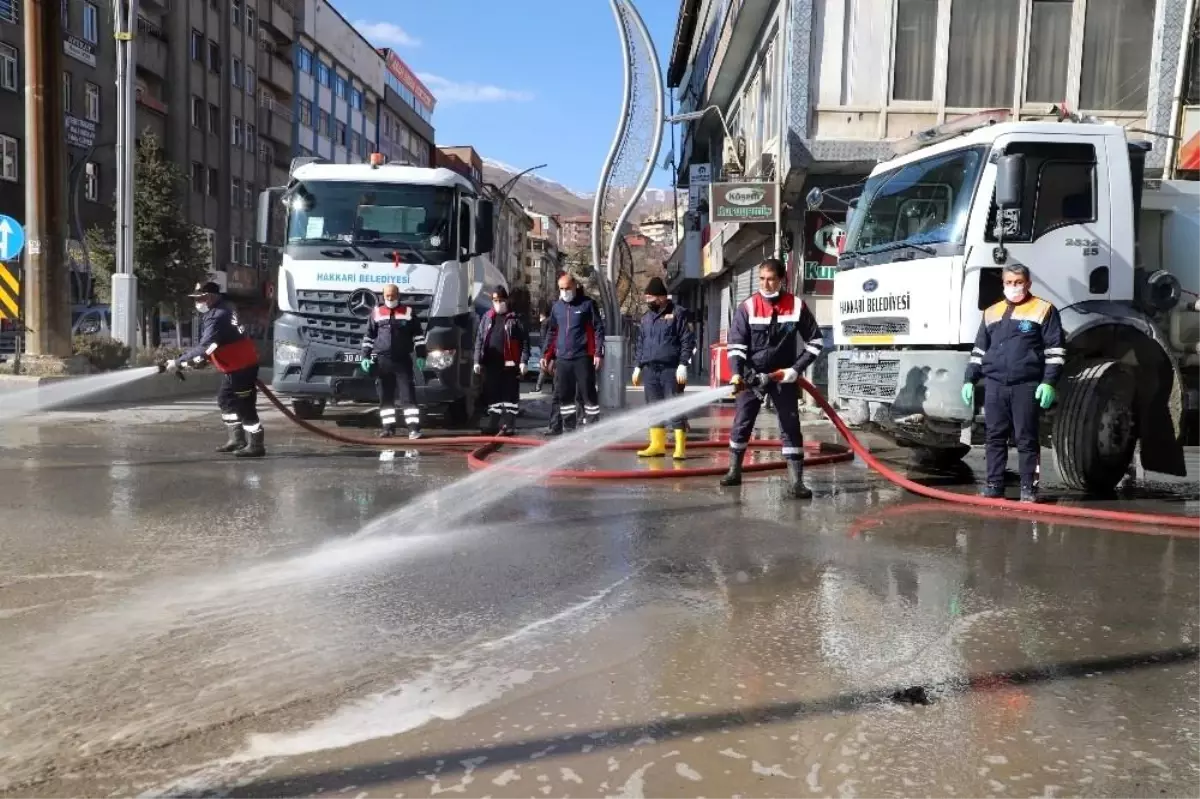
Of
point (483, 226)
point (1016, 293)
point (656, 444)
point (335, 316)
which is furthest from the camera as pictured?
point (483, 226)

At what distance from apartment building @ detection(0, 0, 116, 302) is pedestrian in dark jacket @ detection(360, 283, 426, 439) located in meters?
22.9

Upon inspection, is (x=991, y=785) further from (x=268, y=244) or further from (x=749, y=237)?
(x=749, y=237)

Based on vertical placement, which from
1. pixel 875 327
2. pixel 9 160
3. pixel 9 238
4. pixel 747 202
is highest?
pixel 9 160

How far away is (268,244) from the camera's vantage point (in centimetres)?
1166

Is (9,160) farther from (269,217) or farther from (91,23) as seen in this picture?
(269,217)

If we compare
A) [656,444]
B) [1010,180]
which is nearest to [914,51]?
[656,444]

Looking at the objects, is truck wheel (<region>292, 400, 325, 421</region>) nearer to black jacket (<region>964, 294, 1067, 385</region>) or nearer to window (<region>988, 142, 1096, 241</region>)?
black jacket (<region>964, 294, 1067, 385</region>)

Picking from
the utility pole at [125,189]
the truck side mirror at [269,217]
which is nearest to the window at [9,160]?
the utility pole at [125,189]

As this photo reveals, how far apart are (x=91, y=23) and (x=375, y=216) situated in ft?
97.4

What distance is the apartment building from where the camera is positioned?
2986cm

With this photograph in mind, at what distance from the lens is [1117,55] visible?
15.0 m

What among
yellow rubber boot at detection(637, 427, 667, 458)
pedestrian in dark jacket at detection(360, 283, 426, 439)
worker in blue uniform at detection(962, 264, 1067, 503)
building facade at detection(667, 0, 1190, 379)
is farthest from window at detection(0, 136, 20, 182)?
worker in blue uniform at detection(962, 264, 1067, 503)

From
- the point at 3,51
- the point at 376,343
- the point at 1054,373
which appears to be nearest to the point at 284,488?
the point at 376,343

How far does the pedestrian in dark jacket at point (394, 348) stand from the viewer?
10.4 m
